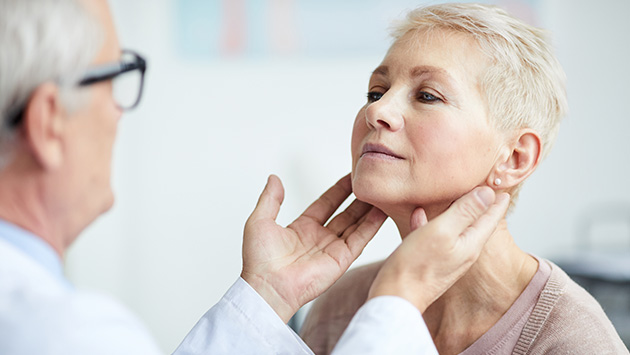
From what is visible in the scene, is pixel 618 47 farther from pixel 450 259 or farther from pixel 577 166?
pixel 450 259

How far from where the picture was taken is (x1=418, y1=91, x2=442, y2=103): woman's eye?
1207 millimetres

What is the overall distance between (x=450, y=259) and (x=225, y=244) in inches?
94.7

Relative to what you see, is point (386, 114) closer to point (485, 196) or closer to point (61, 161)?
point (485, 196)

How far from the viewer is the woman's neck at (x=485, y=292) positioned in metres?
1.21

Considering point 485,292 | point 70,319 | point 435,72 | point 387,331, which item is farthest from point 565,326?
point 70,319

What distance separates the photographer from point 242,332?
3.69 ft

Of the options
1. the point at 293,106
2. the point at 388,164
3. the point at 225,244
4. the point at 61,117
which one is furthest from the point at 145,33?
the point at 61,117

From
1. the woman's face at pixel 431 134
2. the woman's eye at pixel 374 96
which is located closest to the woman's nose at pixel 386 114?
the woman's face at pixel 431 134

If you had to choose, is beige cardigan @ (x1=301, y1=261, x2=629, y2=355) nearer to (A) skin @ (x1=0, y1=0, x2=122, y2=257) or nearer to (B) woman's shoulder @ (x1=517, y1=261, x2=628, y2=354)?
(B) woman's shoulder @ (x1=517, y1=261, x2=628, y2=354)

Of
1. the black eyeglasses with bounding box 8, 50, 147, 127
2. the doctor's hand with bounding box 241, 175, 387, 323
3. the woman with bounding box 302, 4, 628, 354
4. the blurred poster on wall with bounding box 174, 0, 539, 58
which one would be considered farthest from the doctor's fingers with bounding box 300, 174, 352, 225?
the blurred poster on wall with bounding box 174, 0, 539, 58

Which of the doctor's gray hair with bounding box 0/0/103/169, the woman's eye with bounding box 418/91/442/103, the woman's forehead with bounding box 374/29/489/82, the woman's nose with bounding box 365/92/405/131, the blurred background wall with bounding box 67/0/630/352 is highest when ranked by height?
the doctor's gray hair with bounding box 0/0/103/169

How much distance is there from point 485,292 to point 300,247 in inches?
15.4

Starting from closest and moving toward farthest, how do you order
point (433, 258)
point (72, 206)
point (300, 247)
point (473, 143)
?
point (72, 206)
point (433, 258)
point (473, 143)
point (300, 247)

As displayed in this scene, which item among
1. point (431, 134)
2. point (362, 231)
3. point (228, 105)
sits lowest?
point (228, 105)
